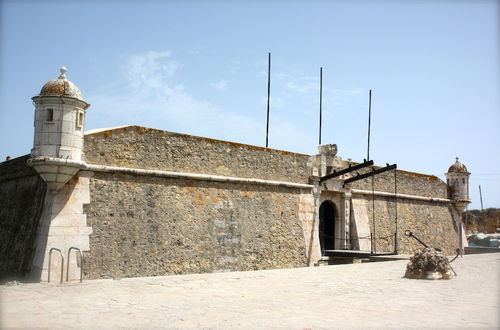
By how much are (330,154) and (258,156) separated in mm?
3007

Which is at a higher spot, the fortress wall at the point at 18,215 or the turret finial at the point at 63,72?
the turret finial at the point at 63,72

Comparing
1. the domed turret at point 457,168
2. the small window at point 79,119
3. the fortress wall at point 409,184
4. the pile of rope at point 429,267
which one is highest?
the domed turret at point 457,168

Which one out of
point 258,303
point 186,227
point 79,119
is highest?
point 79,119

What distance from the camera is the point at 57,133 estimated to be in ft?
28.8

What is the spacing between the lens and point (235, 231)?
38.0ft

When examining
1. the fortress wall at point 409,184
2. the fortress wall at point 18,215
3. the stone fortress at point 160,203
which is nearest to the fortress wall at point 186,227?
the stone fortress at point 160,203

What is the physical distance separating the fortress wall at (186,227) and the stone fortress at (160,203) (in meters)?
0.02

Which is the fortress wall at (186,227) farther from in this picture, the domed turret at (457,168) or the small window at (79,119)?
the domed turret at (457,168)

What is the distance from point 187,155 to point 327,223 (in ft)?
21.2

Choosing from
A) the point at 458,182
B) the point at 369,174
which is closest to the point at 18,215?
the point at 369,174

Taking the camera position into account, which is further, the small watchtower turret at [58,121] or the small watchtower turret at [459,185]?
the small watchtower turret at [459,185]

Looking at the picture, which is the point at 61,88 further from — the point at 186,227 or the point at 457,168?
the point at 457,168

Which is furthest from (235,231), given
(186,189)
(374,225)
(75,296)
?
(374,225)

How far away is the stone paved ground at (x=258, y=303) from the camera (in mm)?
5043
